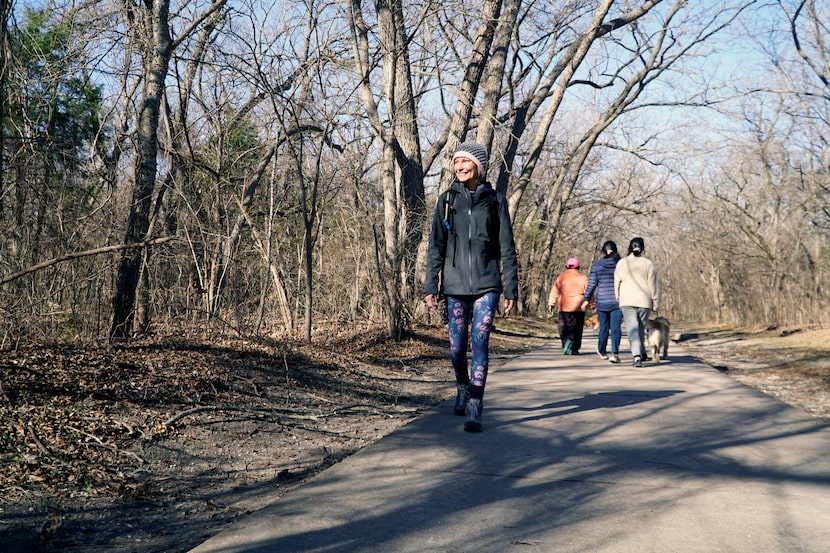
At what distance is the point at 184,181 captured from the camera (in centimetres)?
1150

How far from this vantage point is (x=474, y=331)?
6.31 metres

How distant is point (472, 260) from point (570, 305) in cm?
805

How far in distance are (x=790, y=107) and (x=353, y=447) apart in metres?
29.3

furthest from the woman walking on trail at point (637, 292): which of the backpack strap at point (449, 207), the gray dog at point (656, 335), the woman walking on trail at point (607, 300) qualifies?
the backpack strap at point (449, 207)

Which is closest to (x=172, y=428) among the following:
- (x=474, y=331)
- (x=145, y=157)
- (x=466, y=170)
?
(x=474, y=331)

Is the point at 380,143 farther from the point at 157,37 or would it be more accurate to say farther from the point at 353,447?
the point at 353,447

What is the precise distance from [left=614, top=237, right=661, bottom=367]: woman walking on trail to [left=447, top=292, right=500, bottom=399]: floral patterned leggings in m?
6.12

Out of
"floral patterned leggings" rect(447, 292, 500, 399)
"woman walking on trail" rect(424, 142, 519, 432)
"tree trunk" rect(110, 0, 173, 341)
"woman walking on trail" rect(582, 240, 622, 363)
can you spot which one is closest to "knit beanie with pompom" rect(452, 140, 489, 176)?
"woman walking on trail" rect(424, 142, 519, 432)

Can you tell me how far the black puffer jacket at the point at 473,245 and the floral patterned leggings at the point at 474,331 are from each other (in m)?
0.10

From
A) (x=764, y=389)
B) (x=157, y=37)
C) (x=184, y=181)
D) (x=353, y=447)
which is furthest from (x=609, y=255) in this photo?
(x=353, y=447)

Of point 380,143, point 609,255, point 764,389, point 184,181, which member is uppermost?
point 380,143

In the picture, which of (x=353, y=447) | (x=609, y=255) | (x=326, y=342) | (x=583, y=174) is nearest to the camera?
(x=353, y=447)

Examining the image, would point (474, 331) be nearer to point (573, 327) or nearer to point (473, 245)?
point (473, 245)

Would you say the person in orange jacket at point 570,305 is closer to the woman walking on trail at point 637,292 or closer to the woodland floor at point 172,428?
the woman walking on trail at point 637,292
